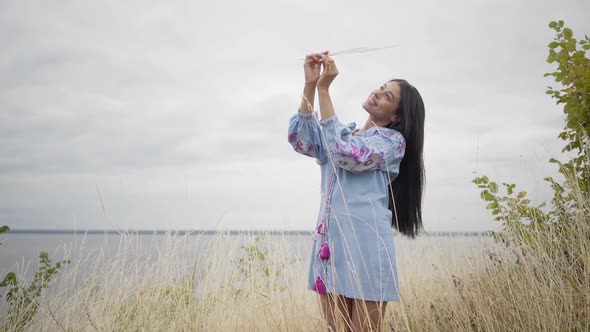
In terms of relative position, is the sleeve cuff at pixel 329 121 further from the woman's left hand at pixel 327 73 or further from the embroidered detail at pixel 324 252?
the embroidered detail at pixel 324 252

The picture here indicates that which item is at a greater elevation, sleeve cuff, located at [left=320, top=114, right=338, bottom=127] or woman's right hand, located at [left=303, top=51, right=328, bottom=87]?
woman's right hand, located at [left=303, top=51, right=328, bottom=87]

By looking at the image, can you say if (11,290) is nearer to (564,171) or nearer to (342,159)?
(342,159)

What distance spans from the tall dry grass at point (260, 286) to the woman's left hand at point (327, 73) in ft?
4.19

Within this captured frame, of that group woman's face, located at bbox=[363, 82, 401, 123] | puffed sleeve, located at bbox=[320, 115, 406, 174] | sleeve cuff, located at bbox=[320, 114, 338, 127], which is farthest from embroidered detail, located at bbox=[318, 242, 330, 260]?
woman's face, located at bbox=[363, 82, 401, 123]

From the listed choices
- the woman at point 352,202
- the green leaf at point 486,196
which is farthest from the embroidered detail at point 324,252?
the green leaf at point 486,196

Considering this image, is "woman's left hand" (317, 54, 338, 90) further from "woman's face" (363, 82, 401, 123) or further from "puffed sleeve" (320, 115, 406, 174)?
"woman's face" (363, 82, 401, 123)

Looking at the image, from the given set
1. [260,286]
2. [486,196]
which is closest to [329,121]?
[486,196]

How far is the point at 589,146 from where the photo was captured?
2.64 meters

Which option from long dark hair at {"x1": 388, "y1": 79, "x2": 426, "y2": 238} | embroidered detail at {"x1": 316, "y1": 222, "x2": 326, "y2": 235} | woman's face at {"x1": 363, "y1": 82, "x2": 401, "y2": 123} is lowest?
embroidered detail at {"x1": 316, "y1": 222, "x2": 326, "y2": 235}

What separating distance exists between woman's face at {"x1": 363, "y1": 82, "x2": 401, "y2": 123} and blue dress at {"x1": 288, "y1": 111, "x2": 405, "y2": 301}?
13 centimetres

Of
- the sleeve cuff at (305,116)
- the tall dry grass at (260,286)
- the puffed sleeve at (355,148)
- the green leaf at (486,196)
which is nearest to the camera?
the puffed sleeve at (355,148)

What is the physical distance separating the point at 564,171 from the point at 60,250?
388 cm

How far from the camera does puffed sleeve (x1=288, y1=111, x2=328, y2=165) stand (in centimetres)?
166

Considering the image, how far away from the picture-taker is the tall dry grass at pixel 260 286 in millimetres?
2357
